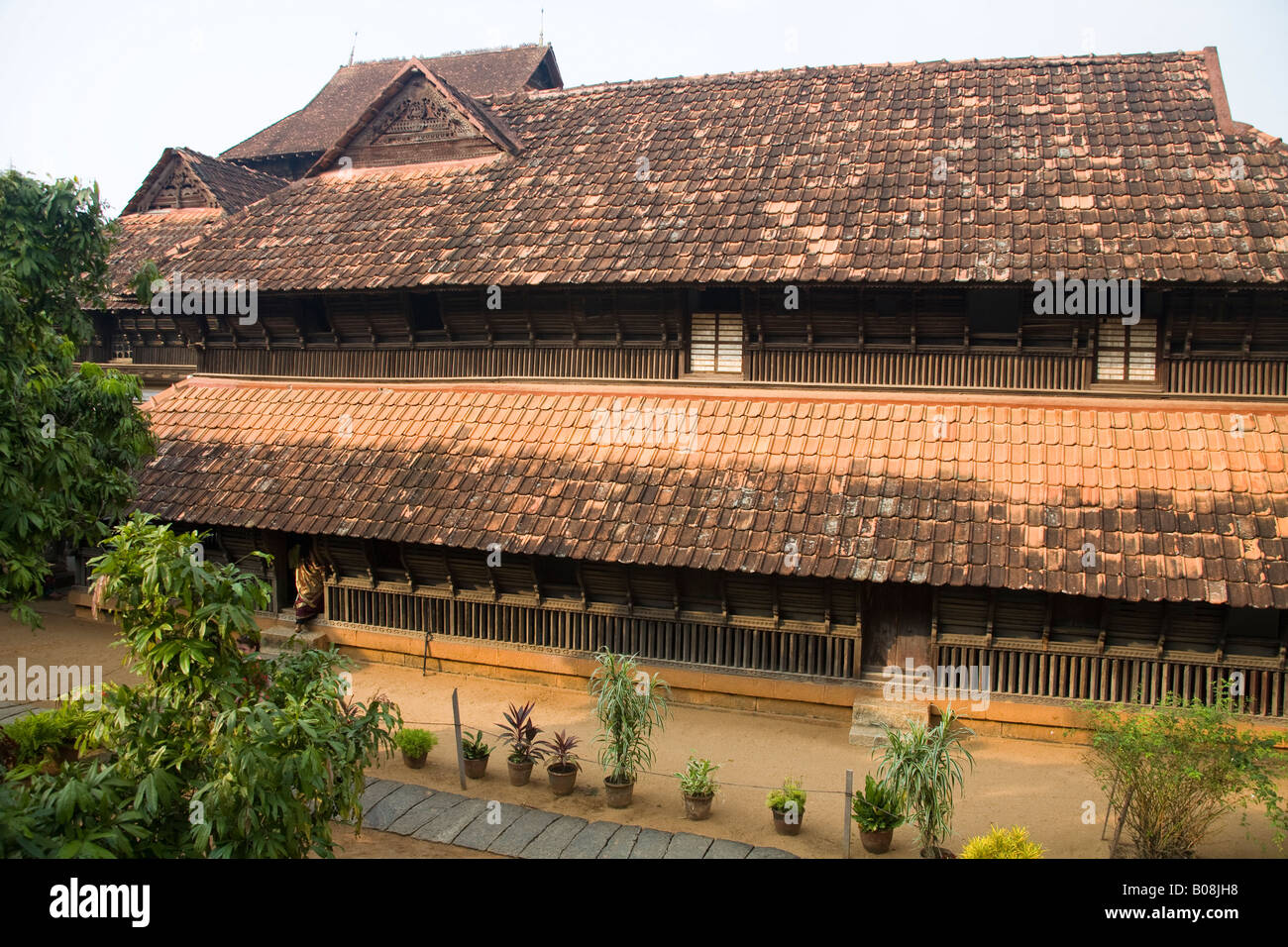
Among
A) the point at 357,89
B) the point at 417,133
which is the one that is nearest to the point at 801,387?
the point at 417,133

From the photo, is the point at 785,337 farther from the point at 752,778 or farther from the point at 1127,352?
the point at 752,778

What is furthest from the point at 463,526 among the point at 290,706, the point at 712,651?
the point at 290,706

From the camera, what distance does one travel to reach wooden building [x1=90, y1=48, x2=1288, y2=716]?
9.80 meters

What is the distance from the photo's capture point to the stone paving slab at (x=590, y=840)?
7.60m

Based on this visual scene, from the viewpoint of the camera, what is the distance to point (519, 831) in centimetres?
802

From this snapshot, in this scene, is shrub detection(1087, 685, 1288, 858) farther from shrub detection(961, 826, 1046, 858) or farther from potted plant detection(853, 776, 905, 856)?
potted plant detection(853, 776, 905, 856)

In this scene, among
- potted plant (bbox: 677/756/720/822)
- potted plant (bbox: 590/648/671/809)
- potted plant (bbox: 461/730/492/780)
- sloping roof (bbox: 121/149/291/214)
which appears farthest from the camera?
sloping roof (bbox: 121/149/291/214)

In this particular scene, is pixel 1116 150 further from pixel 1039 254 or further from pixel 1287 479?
pixel 1287 479

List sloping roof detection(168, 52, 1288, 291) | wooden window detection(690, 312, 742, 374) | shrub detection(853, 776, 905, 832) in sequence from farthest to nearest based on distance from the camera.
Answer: wooden window detection(690, 312, 742, 374)
sloping roof detection(168, 52, 1288, 291)
shrub detection(853, 776, 905, 832)

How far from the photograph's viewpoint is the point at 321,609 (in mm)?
13500

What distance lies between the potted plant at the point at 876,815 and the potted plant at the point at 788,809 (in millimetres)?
516

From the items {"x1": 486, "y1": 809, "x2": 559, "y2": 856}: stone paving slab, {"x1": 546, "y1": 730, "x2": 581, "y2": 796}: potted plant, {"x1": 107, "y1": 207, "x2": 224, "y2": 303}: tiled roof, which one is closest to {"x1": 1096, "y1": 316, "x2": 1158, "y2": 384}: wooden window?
{"x1": 546, "y1": 730, "x2": 581, "y2": 796}: potted plant

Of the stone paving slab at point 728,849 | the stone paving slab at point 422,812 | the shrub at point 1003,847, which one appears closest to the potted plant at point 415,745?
the stone paving slab at point 422,812

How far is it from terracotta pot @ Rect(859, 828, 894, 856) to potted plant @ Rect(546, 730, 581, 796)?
288cm
